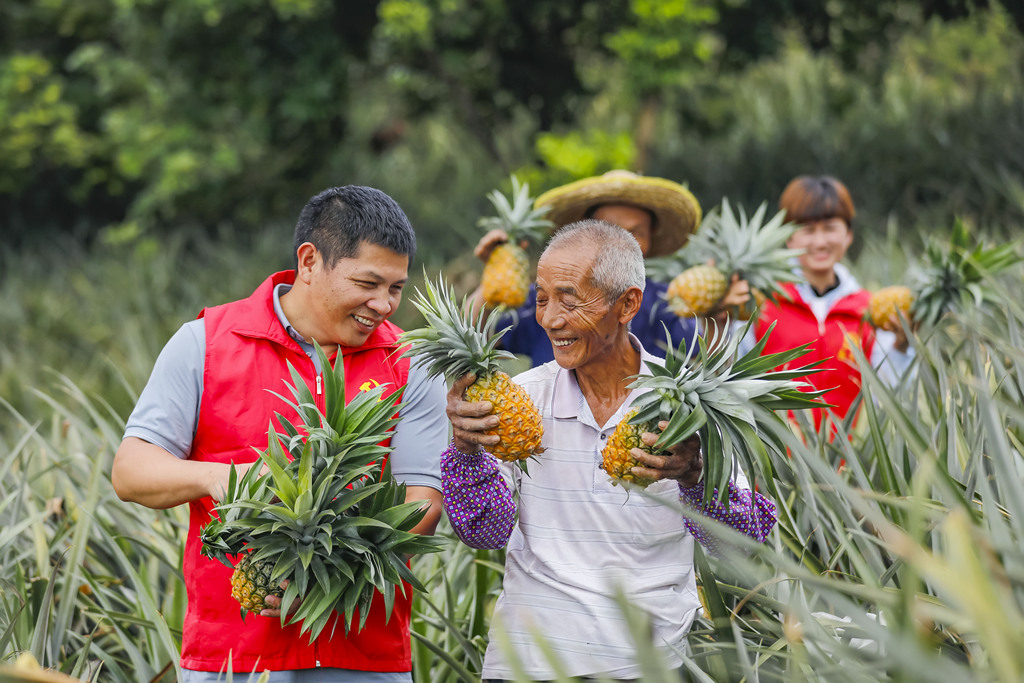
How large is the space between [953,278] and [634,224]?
1.29 m

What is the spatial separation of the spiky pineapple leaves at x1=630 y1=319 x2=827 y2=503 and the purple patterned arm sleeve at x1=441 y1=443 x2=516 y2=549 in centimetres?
39

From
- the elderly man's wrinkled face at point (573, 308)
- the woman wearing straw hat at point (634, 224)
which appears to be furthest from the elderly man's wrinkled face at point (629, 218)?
the elderly man's wrinkled face at point (573, 308)

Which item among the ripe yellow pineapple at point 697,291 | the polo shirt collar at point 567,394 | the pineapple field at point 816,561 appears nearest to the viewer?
the pineapple field at point 816,561

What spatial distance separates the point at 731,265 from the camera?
391 cm

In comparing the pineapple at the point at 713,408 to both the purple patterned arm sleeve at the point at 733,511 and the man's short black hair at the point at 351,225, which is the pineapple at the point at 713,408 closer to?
the purple patterned arm sleeve at the point at 733,511

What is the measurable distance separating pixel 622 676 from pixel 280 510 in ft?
2.97

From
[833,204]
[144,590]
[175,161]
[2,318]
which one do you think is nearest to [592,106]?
[175,161]

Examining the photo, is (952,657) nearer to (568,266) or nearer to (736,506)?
(736,506)

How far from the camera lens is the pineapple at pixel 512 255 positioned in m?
3.62

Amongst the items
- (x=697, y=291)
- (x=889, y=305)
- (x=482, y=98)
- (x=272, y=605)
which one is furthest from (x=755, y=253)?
(x=482, y=98)

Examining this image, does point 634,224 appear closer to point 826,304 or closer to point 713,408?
point 826,304

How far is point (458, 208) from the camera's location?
12.4 m

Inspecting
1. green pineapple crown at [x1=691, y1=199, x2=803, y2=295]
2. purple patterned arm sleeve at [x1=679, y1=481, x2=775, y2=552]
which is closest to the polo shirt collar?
purple patterned arm sleeve at [x1=679, y1=481, x2=775, y2=552]

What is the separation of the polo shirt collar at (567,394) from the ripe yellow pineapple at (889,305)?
71.4 inches
